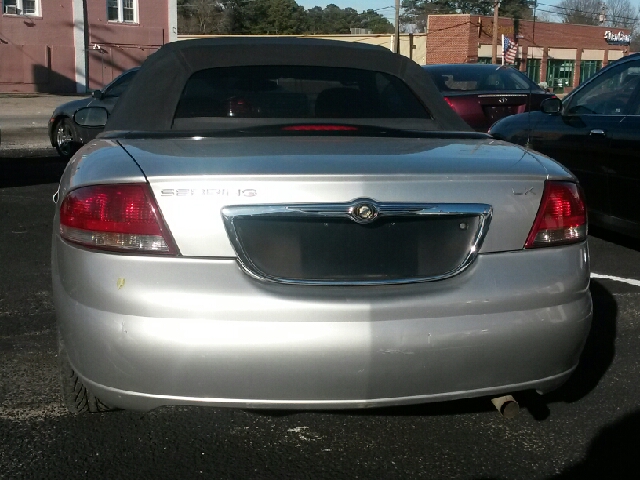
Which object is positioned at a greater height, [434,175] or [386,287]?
[434,175]

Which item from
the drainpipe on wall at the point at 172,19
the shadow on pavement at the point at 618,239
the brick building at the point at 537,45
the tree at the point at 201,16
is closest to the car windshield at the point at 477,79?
the shadow on pavement at the point at 618,239

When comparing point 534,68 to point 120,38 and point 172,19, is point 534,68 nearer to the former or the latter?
point 172,19

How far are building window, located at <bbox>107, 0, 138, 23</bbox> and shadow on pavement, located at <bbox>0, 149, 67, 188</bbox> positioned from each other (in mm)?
33467

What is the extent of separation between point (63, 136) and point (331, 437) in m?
12.6

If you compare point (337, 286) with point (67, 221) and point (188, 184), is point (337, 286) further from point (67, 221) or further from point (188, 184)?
point (67, 221)

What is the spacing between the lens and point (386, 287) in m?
2.86

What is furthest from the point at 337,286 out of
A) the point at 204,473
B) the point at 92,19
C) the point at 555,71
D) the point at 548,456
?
the point at 555,71

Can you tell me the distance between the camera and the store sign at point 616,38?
67000 millimetres

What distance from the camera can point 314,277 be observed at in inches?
112

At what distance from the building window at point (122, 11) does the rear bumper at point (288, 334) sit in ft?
154

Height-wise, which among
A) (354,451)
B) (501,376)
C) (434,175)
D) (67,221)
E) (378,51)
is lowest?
(354,451)

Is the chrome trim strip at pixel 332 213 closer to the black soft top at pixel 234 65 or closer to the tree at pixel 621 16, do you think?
the black soft top at pixel 234 65

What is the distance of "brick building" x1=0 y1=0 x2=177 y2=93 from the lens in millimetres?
44562

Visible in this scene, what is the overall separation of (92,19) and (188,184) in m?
46.5
